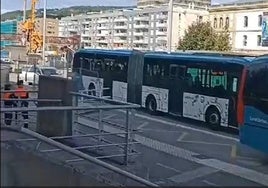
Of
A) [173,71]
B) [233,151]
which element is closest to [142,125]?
[173,71]

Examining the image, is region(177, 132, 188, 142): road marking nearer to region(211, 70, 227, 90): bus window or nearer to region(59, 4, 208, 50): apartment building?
region(211, 70, 227, 90): bus window

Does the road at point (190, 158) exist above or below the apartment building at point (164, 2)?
below

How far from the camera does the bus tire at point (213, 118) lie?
725 inches

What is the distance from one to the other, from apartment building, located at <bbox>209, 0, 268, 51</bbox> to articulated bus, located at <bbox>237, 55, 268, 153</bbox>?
203ft

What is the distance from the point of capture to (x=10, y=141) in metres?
3.66

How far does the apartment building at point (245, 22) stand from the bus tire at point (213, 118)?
185ft

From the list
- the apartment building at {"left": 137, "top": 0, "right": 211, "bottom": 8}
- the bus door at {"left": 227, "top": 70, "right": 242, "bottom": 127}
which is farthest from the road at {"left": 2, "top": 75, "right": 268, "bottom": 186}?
the apartment building at {"left": 137, "top": 0, "right": 211, "bottom": 8}

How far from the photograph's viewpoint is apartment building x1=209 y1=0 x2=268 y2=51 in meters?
77.3

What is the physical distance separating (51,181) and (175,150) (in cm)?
971

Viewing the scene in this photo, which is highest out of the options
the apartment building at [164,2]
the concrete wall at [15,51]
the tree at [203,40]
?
the apartment building at [164,2]

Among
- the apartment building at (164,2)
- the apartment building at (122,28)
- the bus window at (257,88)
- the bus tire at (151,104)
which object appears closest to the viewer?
the bus window at (257,88)

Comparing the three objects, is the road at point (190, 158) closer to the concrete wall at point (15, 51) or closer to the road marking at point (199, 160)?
the road marking at point (199, 160)

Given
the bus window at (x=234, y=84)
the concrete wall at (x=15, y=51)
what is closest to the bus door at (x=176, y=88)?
the bus window at (x=234, y=84)

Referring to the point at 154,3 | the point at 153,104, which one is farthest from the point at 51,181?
the point at 154,3
